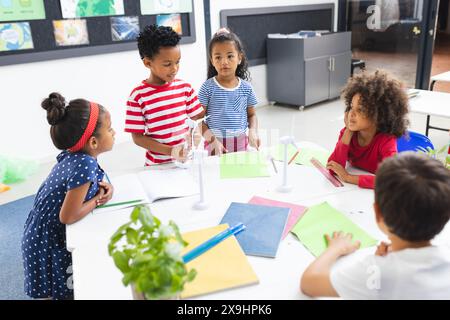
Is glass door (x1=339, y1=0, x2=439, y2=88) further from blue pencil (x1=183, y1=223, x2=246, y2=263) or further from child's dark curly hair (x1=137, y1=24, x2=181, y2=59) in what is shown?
blue pencil (x1=183, y1=223, x2=246, y2=263)

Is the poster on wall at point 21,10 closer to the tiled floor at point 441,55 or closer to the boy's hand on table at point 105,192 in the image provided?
the boy's hand on table at point 105,192

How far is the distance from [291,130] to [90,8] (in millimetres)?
2134

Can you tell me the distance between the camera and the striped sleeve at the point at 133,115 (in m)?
1.72

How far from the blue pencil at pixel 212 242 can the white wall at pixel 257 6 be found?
354 cm

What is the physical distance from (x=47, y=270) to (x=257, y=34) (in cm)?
404

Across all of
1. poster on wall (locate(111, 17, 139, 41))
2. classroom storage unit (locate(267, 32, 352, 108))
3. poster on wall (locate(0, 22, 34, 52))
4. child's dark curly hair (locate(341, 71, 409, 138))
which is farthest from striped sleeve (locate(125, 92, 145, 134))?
classroom storage unit (locate(267, 32, 352, 108))

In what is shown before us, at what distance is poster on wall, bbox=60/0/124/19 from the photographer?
10.7 feet

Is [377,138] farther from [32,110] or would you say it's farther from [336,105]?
[336,105]

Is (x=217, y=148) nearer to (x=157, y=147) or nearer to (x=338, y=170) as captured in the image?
(x=157, y=147)

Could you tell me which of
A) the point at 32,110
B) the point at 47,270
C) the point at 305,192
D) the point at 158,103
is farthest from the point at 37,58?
the point at 305,192

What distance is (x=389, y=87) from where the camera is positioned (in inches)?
58.4

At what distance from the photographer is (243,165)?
164 cm

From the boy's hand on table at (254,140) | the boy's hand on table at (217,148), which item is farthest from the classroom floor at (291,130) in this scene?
the boy's hand on table at (217,148)
